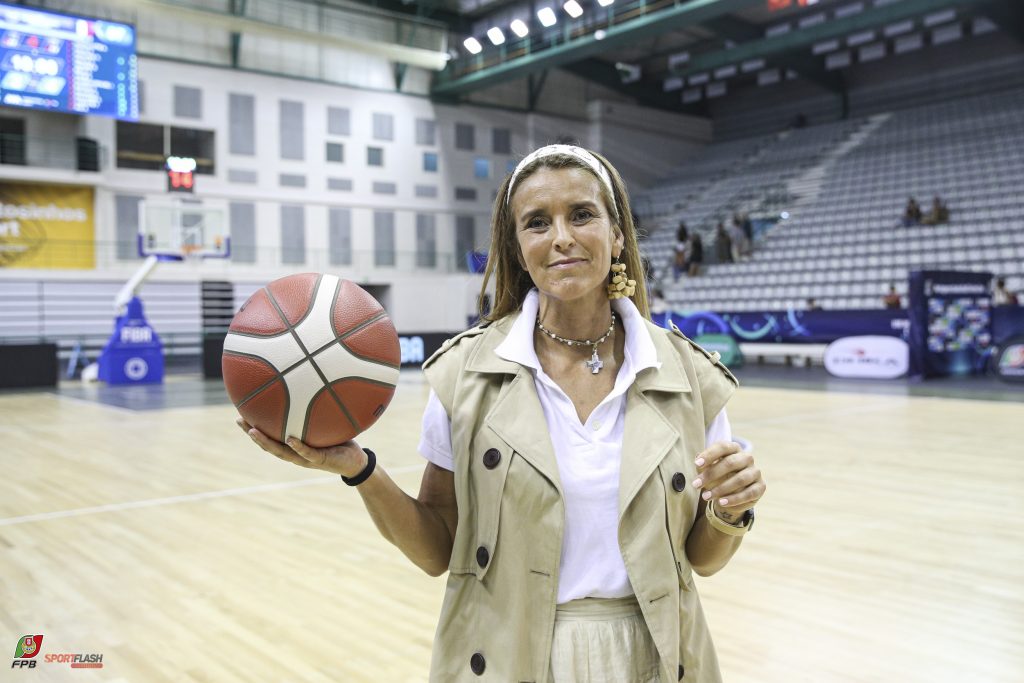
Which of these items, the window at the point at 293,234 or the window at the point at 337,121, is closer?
the window at the point at 293,234

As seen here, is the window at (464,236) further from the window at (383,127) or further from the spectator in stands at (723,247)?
the spectator in stands at (723,247)

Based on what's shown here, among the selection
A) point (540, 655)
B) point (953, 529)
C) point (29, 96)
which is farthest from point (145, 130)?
point (540, 655)

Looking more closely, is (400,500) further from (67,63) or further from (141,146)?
(141,146)

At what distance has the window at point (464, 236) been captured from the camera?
24359 mm

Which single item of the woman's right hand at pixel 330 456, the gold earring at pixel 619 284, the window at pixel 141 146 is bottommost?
the woman's right hand at pixel 330 456

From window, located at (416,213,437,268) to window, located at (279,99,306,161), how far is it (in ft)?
12.1

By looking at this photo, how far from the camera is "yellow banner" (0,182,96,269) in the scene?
61.2ft

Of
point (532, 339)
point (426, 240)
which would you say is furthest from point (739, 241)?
point (532, 339)

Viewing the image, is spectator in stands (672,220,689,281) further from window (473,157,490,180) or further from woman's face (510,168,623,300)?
woman's face (510,168,623,300)

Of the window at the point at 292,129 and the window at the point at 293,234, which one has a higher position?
the window at the point at 292,129

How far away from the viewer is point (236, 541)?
4.45 meters

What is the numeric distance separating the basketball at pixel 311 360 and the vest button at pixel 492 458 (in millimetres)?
243

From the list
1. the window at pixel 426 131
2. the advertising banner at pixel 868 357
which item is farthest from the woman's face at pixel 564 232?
the window at pixel 426 131

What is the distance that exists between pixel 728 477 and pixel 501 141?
24803 millimetres
